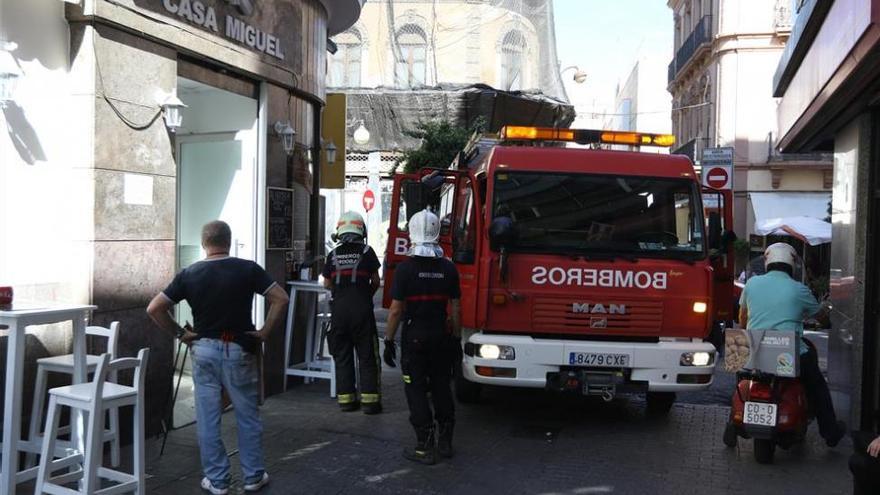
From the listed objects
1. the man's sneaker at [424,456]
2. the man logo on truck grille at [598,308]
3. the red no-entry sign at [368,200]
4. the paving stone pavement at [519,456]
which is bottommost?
the paving stone pavement at [519,456]

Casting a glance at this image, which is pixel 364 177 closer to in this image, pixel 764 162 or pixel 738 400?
pixel 764 162

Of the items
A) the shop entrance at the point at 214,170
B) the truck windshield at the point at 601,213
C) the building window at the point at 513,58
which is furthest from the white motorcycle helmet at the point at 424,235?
the building window at the point at 513,58

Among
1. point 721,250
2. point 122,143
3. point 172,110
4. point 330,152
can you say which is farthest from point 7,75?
point 721,250

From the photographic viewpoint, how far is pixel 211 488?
5.04m

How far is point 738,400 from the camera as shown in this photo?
6.23 meters

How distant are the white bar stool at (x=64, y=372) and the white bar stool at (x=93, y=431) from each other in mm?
332

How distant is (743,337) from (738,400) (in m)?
0.52

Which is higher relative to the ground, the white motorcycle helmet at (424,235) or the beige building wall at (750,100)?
the beige building wall at (750,100)

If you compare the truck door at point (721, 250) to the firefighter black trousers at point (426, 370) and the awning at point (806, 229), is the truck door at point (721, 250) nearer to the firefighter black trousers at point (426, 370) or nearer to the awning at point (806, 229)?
the firefighter black trousers at point (426, 370)

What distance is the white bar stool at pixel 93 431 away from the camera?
14.0ft

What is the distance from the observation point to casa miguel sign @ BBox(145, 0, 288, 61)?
253 inches

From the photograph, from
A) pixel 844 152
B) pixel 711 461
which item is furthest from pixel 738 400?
pixel 844 152

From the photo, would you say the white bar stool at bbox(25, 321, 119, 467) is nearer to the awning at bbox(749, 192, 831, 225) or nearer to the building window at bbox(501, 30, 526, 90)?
the building window at bbox(501, 30, 526, 90)

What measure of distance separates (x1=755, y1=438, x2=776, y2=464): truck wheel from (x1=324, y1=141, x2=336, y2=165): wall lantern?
19.8 feet
